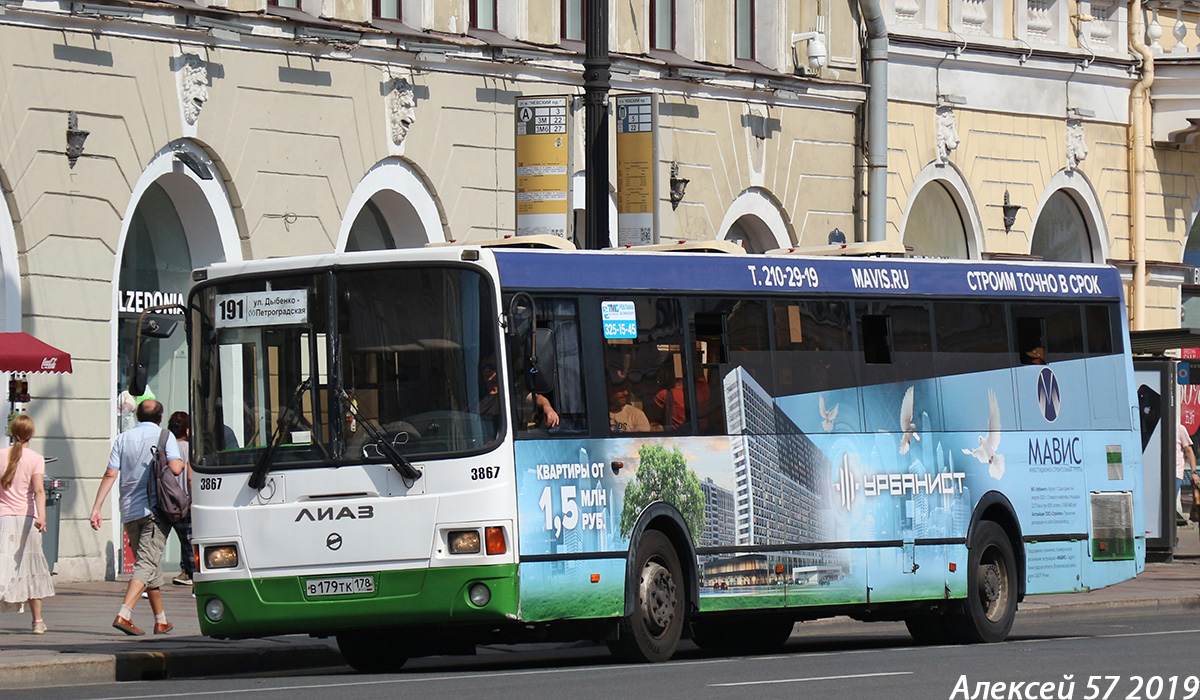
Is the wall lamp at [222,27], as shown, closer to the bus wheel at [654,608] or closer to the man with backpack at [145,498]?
the man with backpack at [145,498]

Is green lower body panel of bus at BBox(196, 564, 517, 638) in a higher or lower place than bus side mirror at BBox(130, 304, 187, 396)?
lower

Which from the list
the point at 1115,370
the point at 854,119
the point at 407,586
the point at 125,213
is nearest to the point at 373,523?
the point at 407,586

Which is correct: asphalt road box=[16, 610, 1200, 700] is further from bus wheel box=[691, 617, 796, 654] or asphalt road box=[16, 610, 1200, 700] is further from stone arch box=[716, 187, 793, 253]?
stone arch box=[716, 187, 793, 253]

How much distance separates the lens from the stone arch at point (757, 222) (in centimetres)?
2878

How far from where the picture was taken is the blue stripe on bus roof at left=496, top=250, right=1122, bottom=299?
14266mm

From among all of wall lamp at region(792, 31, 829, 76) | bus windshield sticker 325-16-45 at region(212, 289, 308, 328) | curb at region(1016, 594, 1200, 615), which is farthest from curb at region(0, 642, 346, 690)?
wall lamp at region(792, 31, 829, 76)

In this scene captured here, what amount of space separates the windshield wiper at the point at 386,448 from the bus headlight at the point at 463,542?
0.41m

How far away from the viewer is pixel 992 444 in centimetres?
1717

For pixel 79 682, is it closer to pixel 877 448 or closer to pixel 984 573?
pixel 877 448

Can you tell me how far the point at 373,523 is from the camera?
13.4 m

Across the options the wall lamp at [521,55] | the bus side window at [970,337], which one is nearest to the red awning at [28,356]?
the wall lamp at [521,55]

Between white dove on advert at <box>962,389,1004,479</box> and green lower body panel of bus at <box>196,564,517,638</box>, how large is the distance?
5.13m

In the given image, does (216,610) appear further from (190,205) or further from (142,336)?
(190,205)

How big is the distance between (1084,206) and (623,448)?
20.4 metres
